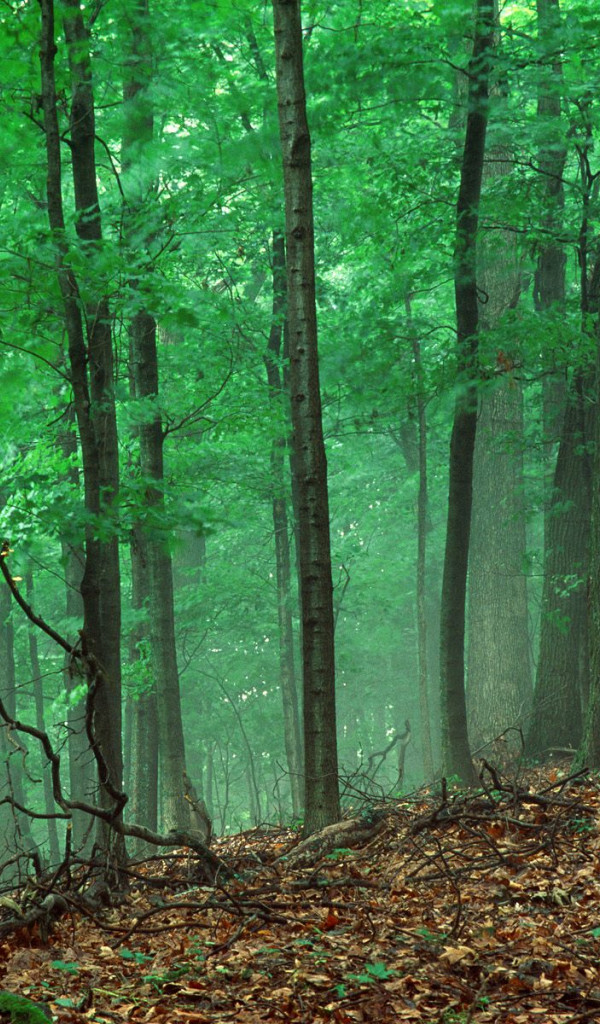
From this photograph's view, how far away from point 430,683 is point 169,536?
27.0m

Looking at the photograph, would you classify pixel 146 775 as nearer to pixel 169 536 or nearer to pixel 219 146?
pixel 169 536

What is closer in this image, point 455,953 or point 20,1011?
point 20,1011

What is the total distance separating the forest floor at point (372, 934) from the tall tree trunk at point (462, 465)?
3.16 m

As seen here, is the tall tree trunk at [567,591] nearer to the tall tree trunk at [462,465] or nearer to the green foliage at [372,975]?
the tall tree trunk at [462,465]

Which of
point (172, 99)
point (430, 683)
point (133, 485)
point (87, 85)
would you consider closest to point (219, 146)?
point (172, 99)

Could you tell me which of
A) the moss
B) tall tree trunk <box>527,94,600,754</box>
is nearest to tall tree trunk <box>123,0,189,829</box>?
tall tree trunk <box>527,94,600,754</box>

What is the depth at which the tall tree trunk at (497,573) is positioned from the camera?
1675 cm

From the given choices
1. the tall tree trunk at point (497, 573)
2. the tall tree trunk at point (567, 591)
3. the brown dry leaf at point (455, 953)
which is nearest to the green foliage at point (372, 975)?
the brown dry leaf at point (455, 953)

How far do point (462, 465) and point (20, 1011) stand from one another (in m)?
7.77

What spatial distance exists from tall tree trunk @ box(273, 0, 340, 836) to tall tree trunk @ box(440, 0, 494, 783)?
128 inches

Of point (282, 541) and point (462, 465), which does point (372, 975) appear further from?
point (282, 541)

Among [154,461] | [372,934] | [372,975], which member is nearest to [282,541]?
[154,461]

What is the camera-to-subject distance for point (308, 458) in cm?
709

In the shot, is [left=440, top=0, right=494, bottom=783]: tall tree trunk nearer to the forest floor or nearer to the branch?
the forest floor
